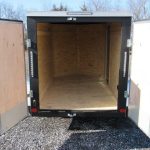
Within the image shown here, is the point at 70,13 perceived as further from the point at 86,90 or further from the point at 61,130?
the point at 86,90

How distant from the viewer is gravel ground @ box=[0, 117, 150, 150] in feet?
11.8

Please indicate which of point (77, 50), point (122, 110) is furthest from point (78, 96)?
point (77, 50)

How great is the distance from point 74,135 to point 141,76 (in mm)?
1609

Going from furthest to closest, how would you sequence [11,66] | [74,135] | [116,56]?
[116,56]
[74,135]
[11,66]

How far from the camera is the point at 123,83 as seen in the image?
3453mm

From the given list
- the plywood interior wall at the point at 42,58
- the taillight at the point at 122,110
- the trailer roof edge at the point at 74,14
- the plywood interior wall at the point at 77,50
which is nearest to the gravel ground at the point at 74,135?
the taillight at the point at 122,110

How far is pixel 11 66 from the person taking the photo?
3088mm

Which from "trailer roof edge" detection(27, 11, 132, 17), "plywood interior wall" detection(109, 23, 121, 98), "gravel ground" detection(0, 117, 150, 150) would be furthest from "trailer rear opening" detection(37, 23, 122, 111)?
"trailer roof edge" detection(27, 11, 132, 17)

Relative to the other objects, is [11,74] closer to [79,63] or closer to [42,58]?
[42,58]

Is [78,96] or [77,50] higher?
[77,50]

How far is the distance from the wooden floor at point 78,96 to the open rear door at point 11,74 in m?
0.61

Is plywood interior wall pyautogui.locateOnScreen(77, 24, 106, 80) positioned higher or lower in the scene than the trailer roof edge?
lower

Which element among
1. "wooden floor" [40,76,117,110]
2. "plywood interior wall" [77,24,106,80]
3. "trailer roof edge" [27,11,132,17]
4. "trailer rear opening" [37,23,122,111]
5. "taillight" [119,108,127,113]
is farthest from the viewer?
"plywood interior wall" [77,24,106,80]

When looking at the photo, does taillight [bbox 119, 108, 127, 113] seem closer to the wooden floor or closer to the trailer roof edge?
the wooden floor
